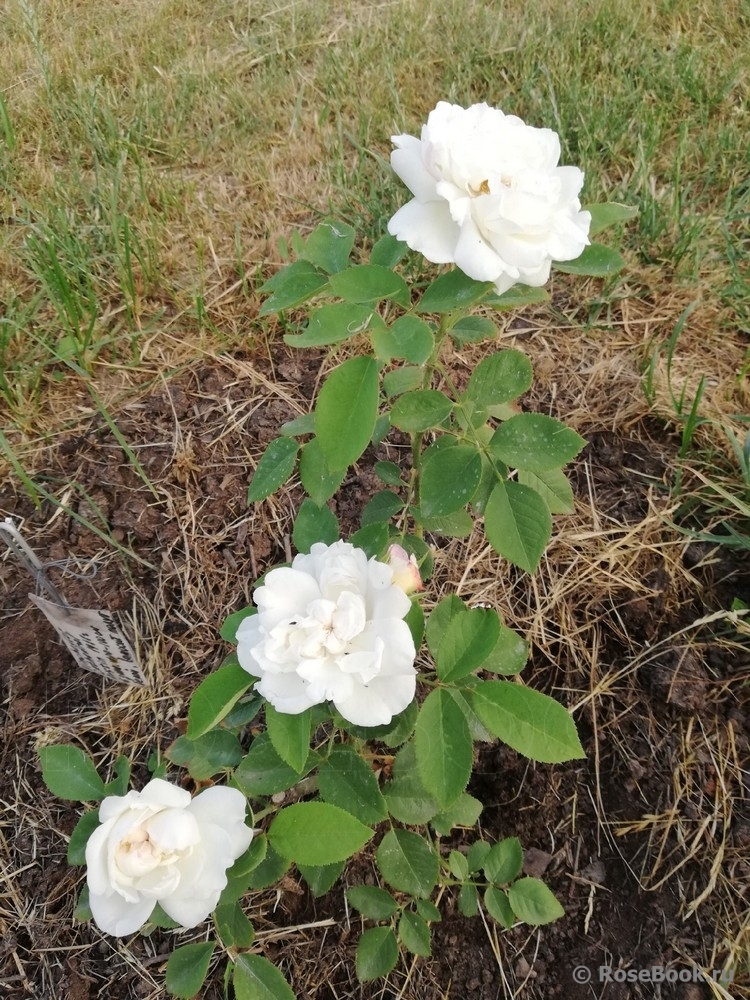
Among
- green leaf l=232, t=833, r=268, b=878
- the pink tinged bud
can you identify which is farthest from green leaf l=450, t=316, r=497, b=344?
green leaf l=232, t=833, r=268, b=878

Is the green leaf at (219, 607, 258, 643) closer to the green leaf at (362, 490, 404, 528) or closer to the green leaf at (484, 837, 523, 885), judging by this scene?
the green leaf at (362, 490, 404, 528)

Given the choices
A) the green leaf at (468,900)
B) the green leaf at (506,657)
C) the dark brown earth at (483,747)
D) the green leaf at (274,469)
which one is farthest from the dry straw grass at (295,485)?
the green leaf at (274,469)

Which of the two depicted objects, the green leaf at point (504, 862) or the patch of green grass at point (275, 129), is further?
the patch of green grass at point (275, 129)

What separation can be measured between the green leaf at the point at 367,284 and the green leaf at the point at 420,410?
0.14 m

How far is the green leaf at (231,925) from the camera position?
2.81 feet

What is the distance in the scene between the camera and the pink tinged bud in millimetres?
848

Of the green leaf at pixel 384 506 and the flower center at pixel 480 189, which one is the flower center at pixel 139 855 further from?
the flower center at pixel 480 189

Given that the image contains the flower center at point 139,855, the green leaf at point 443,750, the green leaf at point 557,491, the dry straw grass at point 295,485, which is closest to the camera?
the flower center at point 139,855

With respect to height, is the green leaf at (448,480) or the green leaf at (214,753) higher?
the green leaf at (448,480)

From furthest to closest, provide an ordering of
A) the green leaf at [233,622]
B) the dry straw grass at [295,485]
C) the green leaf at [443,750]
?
the dry straw grass at [295,485]
the green leaf at [233,622]
the green leaf at [443,750]

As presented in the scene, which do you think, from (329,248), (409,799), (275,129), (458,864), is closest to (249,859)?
(409,799)

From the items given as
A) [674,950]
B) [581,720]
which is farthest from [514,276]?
[674,950]

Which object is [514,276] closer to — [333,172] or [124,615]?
[124,615]

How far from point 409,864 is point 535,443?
22.6 inches
